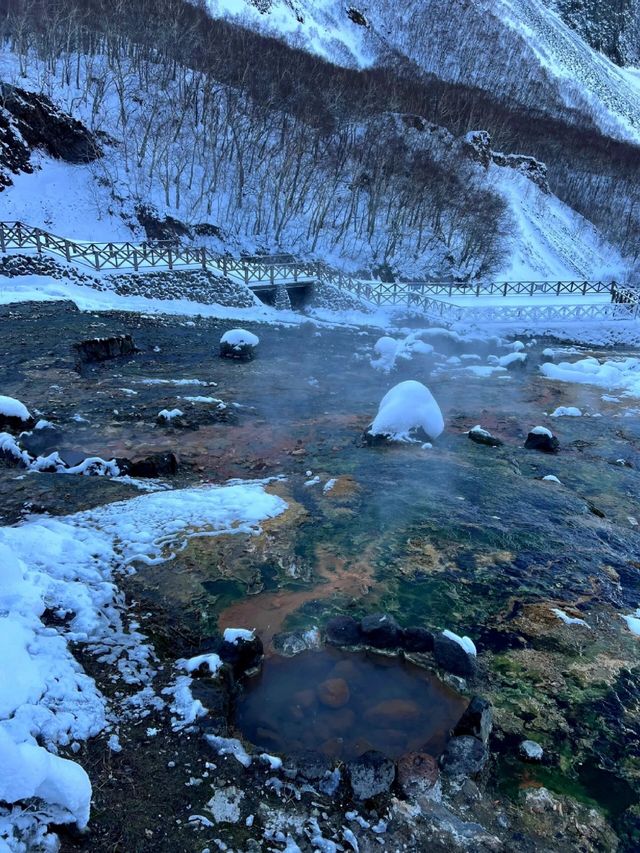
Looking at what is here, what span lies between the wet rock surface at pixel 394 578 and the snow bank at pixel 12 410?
2.78 feet

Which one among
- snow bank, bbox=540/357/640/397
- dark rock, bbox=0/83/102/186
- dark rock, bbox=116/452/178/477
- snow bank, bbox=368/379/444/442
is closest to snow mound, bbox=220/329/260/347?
snow bank, bbox=368/379/444/442

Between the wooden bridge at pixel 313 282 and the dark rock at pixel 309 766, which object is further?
the wooden bridge at pixel 313 282

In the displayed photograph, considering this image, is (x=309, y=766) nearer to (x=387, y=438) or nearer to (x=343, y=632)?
(x=343, y=632)

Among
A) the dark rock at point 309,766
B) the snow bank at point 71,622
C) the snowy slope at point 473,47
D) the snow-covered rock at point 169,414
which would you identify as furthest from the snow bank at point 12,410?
the snowy slope at point 473,47

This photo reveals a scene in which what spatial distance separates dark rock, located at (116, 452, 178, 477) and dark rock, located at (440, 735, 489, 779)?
259 inches

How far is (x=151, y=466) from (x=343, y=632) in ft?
16.6

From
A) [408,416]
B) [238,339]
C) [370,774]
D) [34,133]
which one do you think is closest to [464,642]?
[370,774]

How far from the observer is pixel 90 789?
3.57m

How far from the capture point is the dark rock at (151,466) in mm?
9508

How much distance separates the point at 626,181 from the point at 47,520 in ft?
206

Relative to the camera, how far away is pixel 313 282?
2906 centimetres

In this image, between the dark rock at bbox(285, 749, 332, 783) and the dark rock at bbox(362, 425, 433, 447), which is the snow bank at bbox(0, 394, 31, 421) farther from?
the dark rock at bbox(285, 749, 332, 783)

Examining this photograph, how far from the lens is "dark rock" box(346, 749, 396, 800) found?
4141 millimetres

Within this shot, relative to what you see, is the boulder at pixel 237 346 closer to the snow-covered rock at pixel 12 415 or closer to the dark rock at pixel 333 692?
the snow-covered rock at pixel 12 415
